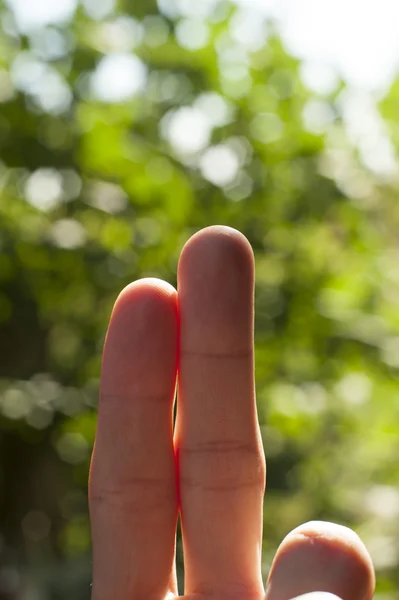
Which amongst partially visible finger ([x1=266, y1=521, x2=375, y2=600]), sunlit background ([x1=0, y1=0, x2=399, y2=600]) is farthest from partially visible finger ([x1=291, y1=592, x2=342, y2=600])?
sunlit background ([x1=0, y1=0, x2=399, y2=600])

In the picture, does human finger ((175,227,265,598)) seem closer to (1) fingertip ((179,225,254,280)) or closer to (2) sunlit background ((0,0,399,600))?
(1) fingertip ((179,225,254,280))

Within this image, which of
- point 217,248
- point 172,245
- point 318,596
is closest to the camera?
point 318,596

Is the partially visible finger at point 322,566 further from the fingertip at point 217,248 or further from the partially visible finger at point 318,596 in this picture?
the fingertip at point 217,248

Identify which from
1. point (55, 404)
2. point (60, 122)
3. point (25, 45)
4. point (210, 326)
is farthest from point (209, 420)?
point (25, 45)

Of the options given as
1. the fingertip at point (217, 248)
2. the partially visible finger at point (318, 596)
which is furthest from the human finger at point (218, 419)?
the partially visible finger at point (318, 596)

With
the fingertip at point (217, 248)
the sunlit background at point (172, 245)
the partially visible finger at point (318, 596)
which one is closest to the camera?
the partially visible finger at point (318, 596)

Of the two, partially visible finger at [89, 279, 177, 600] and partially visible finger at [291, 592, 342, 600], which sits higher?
partially visible finger at [89, 279, 177, 600]


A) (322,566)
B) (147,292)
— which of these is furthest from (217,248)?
(322,566)

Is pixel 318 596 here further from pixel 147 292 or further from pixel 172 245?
pixel 172 245
